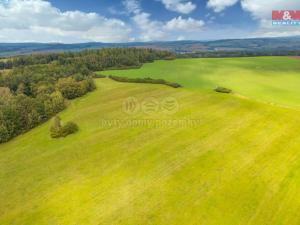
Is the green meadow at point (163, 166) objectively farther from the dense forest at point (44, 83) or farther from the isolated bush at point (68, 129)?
the dense forest at point (44, 83)

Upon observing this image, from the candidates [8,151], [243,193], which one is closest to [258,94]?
[243,193]

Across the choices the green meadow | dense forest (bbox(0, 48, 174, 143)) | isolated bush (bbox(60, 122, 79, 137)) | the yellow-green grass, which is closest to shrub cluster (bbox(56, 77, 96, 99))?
dense forest (bbox(0, 48, 174, 143))

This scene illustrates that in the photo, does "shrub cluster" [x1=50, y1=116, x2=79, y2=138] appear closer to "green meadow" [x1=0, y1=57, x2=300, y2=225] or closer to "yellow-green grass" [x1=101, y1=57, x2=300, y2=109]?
"green meadow" [x1=0, y1=57, x2=300, y2=225]

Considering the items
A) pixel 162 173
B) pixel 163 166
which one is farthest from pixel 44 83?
pixel 162 173

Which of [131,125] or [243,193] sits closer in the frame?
[243,193]

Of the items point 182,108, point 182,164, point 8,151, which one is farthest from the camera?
point 182,108

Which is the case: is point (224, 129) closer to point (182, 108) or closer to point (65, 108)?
point (182, 108)
